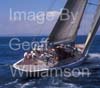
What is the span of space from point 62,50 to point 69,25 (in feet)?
12.9

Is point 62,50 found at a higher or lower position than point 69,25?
lower

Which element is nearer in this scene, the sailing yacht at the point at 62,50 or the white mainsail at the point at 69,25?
the sailing yacht at the point at 62,50

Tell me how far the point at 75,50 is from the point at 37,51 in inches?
331

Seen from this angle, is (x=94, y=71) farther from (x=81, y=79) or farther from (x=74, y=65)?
(x=81, y=79)

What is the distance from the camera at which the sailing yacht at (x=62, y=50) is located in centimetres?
5434

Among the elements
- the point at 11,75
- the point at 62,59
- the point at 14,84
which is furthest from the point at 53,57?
the point at 14,84

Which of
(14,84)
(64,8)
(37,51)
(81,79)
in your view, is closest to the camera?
(14,84)

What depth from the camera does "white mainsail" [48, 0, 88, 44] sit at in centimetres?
6072

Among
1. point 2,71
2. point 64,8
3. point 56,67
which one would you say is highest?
point 64,8

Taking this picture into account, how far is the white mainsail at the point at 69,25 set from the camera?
60.7 m

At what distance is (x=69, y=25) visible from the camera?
62219 millimetres

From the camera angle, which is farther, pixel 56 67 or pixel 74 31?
pixel 74 31

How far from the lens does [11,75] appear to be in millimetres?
57094

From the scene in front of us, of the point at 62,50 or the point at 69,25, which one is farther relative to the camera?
the point at 69,25
